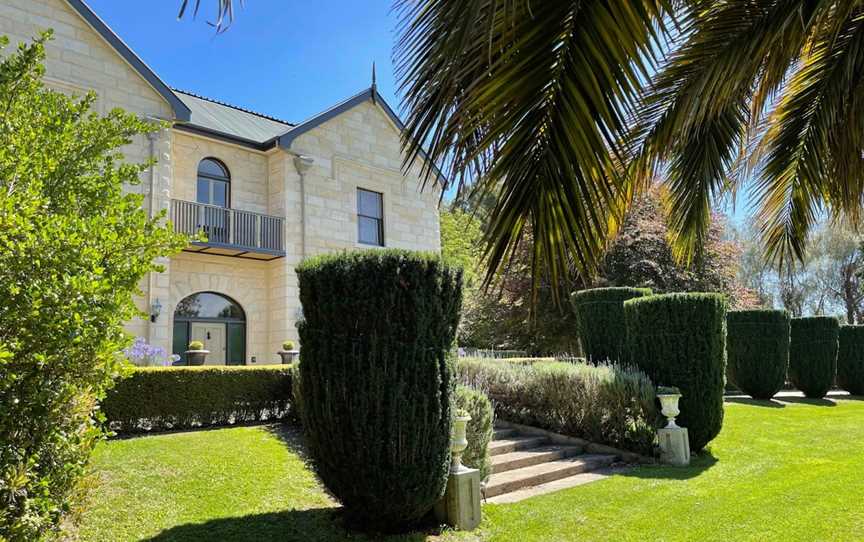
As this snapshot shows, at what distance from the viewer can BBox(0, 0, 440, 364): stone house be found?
1338 centimetres

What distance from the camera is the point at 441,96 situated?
2211 millimetres

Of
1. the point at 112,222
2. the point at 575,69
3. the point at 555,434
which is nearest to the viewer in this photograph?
the point at 575,69

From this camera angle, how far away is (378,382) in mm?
4953

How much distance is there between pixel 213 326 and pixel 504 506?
11.1 m

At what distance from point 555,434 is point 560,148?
838 centimetres

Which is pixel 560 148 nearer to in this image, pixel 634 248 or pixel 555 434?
pixel 555 434

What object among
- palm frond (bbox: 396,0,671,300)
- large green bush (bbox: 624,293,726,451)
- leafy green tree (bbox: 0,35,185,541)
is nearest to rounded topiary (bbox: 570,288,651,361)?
large green bush (bbox: 624,293,726,451)

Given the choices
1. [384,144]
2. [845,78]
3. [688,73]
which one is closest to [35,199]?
[688,73]

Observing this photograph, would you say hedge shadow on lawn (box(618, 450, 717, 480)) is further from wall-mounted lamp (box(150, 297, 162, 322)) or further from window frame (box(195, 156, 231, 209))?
window frame (box(195, 156, 231, 209))

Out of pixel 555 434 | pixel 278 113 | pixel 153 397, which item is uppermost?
pixel 278 113

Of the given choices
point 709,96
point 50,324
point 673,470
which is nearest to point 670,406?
point 673,470

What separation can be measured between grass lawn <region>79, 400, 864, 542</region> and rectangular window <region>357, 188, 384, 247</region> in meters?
9.99

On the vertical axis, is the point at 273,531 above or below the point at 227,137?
below

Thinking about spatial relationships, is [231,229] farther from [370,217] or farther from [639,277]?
[639,277]
